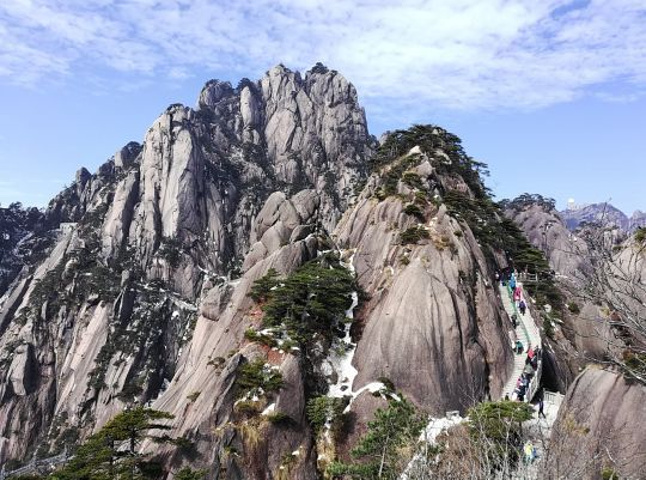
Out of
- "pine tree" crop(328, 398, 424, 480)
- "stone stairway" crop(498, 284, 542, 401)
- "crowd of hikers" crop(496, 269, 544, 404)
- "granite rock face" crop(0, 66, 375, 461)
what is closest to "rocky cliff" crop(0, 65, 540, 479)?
"granite rock face" crop(0, 66, 375, 461)

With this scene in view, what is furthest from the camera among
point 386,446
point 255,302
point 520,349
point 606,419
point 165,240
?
point 165,240

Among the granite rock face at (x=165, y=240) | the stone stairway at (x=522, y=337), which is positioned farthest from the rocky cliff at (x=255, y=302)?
the stone stairway at (x=522, y=337)

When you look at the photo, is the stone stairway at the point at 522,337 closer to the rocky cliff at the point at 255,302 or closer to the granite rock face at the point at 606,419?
the rocky cliff at the point at 255,302

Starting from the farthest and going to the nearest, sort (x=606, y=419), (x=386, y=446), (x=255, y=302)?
1. (x=255, y=302)
2. (x=386, y=446)
3. (x=606, y=419)

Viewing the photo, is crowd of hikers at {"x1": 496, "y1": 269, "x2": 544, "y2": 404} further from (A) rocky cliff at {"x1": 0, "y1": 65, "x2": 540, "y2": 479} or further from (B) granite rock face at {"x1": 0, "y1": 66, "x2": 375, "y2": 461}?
(B) granite rock face at {"x1": 0, "y1": 66, "x2": 375, "y2": 461}

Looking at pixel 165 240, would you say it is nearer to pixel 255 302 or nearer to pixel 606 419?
pixel 255 302

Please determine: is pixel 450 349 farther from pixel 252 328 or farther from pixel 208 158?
pixel 208 158

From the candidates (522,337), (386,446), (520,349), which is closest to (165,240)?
(522,337)

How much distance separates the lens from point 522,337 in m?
39.6

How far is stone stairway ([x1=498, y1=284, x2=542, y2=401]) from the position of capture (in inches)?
1340

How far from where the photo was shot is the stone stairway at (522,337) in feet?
112

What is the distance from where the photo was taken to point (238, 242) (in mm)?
109562

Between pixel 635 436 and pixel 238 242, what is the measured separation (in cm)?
9574

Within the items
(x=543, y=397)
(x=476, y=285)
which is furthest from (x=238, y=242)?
(x=543, y=397)
